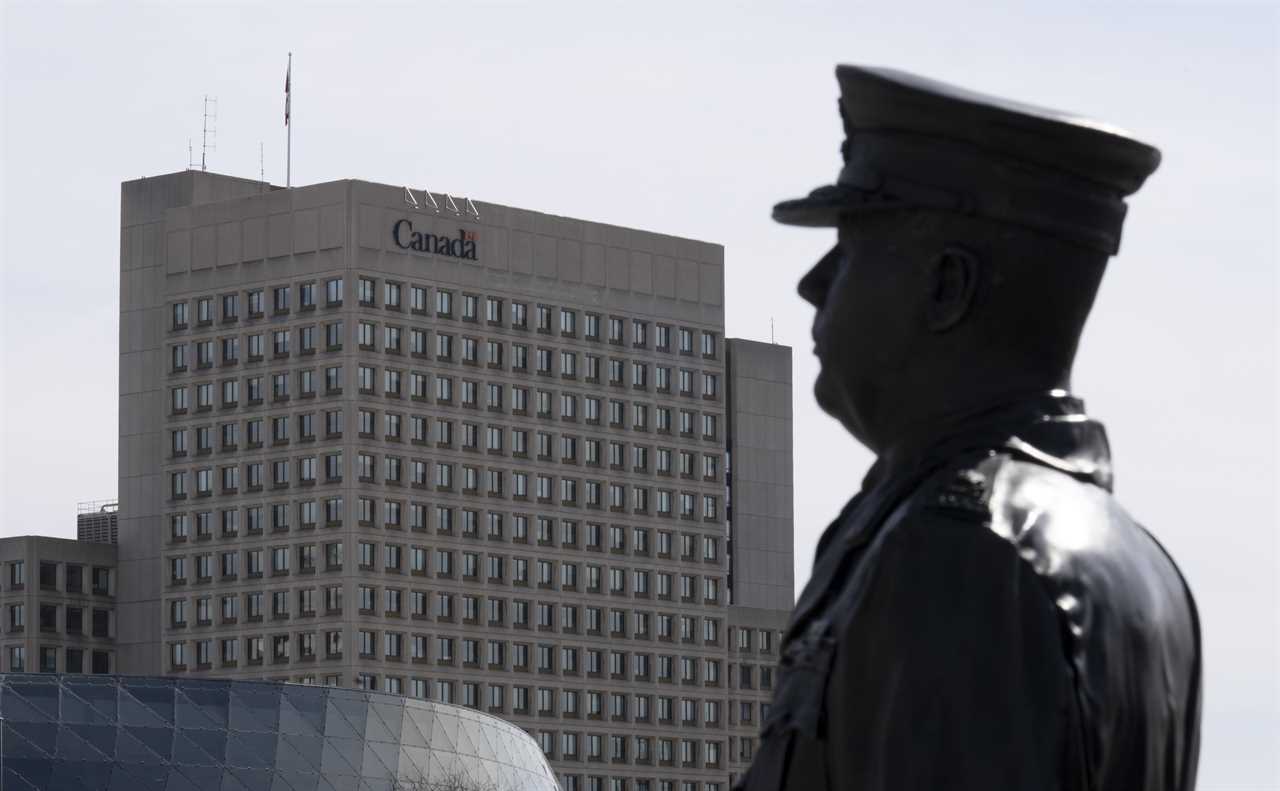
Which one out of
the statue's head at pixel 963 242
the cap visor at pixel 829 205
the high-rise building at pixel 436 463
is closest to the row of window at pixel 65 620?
the high-rise building at pixel 436 463

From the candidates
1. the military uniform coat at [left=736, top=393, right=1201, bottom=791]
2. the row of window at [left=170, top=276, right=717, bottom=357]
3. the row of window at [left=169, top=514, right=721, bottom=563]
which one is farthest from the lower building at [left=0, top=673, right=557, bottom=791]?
the military uniform coat at [left=736, top=393, right=1201, bottom=791]

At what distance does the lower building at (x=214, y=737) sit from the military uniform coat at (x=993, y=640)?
80.9 m

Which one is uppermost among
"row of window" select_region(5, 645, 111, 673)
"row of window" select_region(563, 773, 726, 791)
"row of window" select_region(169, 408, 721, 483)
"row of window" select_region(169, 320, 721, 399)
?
"row of window" select_region(169, 320, 721, 399)

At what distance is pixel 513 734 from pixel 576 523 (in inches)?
2020

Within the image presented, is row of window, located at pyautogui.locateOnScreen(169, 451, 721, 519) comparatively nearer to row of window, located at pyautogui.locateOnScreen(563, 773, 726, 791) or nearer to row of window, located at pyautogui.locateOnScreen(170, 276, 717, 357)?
row of window, located at pyautogui.locateOnScreen(170, 276, 717, 357)

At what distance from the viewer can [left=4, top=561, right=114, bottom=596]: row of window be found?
152875 mm

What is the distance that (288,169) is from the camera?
162500mm

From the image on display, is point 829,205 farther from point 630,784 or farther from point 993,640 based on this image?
point 630,784

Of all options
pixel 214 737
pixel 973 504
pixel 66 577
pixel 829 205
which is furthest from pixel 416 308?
pixel 973 504

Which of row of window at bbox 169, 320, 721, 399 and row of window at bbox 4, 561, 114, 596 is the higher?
row of window at bbox 169, 320, 721, 399

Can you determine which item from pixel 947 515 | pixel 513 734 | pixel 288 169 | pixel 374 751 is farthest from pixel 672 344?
pixel 947 515

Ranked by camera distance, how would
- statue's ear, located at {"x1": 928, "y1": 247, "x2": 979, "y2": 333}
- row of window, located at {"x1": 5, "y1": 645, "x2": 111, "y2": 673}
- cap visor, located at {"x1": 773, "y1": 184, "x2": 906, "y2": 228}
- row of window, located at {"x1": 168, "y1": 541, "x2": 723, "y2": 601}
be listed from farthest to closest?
row of window, located at {"x1": 5, "y1": 645, "x2": 111, "y2": 673} → row of window, located at {"x1": 168, "y1": 541, "x2": 723, "y2": 601} → cap visor, located at {"x1": 773, "y1": 184, "x2": 906, "y2": 228} → statue's ear, located at {"x1": 928, "y1": 247, "x2": 979, "y2": 333}

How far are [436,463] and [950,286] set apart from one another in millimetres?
147689

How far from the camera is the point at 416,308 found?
152 m
